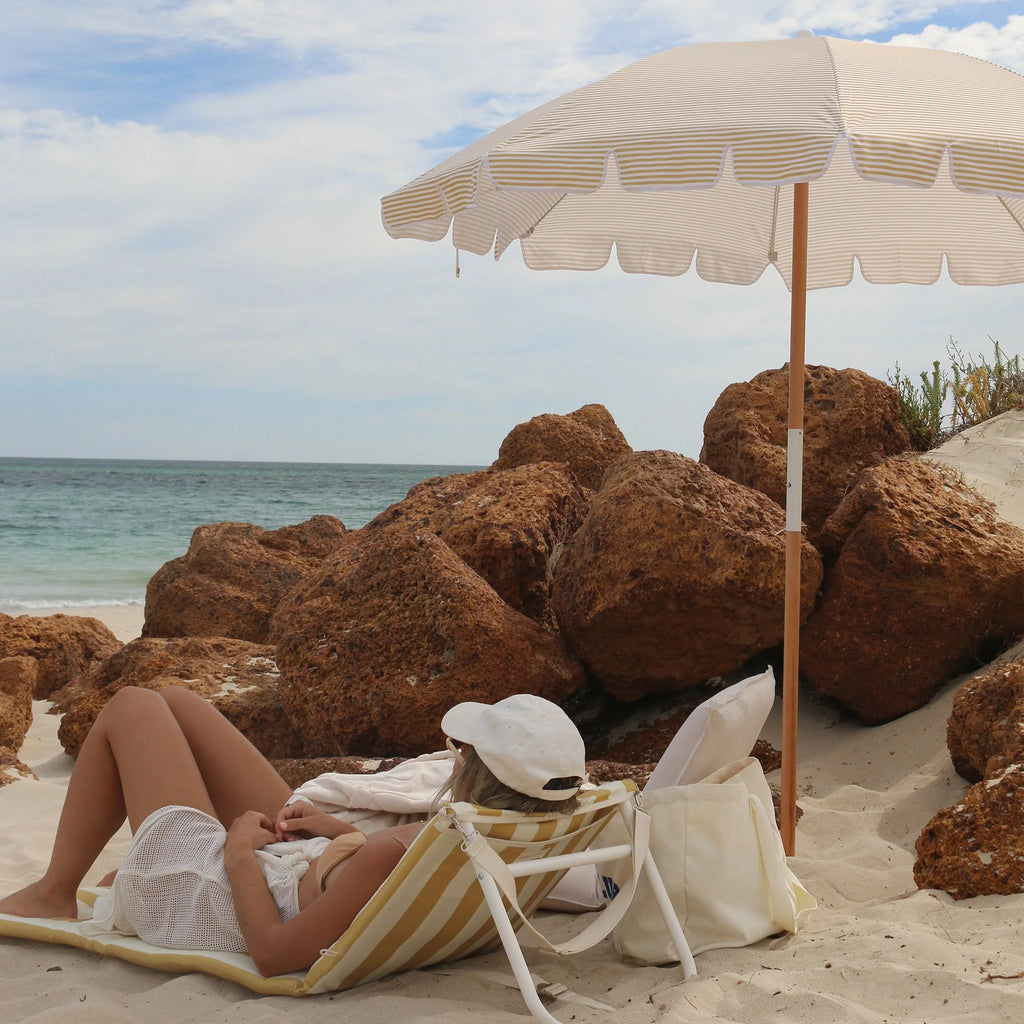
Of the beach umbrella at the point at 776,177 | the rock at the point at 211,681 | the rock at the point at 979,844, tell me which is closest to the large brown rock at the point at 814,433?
the beach umbrella at the point at 776,177

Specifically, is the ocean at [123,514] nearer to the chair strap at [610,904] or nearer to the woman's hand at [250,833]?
the woman's hand at [250,833]

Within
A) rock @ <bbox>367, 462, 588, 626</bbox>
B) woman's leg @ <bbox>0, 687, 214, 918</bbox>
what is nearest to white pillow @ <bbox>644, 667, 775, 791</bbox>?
woman's leg @ <bbox>0, 687, 214, 918</bbox>

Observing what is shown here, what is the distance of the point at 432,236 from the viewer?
11.0 ft

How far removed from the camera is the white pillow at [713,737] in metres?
2.99

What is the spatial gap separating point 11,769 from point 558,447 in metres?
4.12

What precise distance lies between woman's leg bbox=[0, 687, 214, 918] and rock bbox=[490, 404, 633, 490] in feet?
14.9

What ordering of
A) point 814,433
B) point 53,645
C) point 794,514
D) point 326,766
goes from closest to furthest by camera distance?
point 794,514
point 326,766
point 814,433
point 53,645

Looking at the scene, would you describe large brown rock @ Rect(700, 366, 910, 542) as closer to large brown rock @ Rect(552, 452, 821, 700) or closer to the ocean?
large brown rock @ Rect(552, 452, 821, 700)

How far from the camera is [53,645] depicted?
7766 mm

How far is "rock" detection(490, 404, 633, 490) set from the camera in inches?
294

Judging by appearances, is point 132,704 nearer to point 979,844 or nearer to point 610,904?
point 610,904

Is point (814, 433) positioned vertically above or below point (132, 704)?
above

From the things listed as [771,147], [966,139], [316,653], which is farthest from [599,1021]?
[316,653]

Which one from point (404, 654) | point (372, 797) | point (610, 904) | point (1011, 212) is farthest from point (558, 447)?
point (610, 904)
